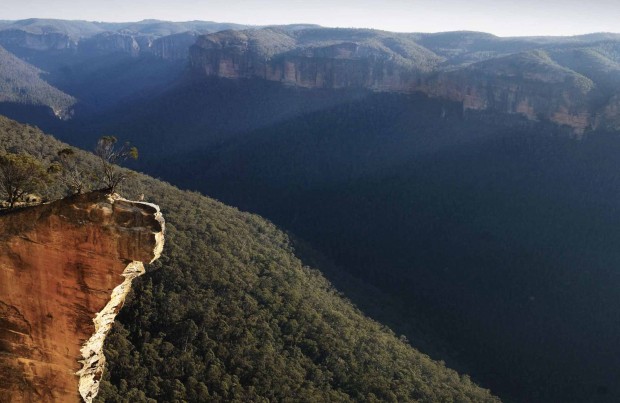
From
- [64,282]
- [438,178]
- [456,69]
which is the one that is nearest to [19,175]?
[64,282]

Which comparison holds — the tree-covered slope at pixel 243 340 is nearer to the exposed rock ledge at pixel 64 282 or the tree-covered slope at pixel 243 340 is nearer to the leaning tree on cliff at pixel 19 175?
the exposed rock ledge at pixel 64 282

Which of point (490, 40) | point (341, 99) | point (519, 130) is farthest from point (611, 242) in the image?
point (490, 40)

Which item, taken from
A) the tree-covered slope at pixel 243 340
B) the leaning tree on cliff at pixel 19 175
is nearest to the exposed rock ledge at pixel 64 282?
Answer: the leaning tree on cliff at pixel 19 175

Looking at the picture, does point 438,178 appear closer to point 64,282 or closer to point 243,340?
point 243,340

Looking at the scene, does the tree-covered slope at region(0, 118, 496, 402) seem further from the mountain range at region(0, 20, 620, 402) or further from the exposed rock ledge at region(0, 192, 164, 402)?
the exposed rock ledge at region(0, 192, 164, 402)

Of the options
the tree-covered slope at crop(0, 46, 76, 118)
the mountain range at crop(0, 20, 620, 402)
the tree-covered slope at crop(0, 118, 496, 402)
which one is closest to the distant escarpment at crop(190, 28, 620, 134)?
the mountain range at crop(0, 20, 620, 402)
